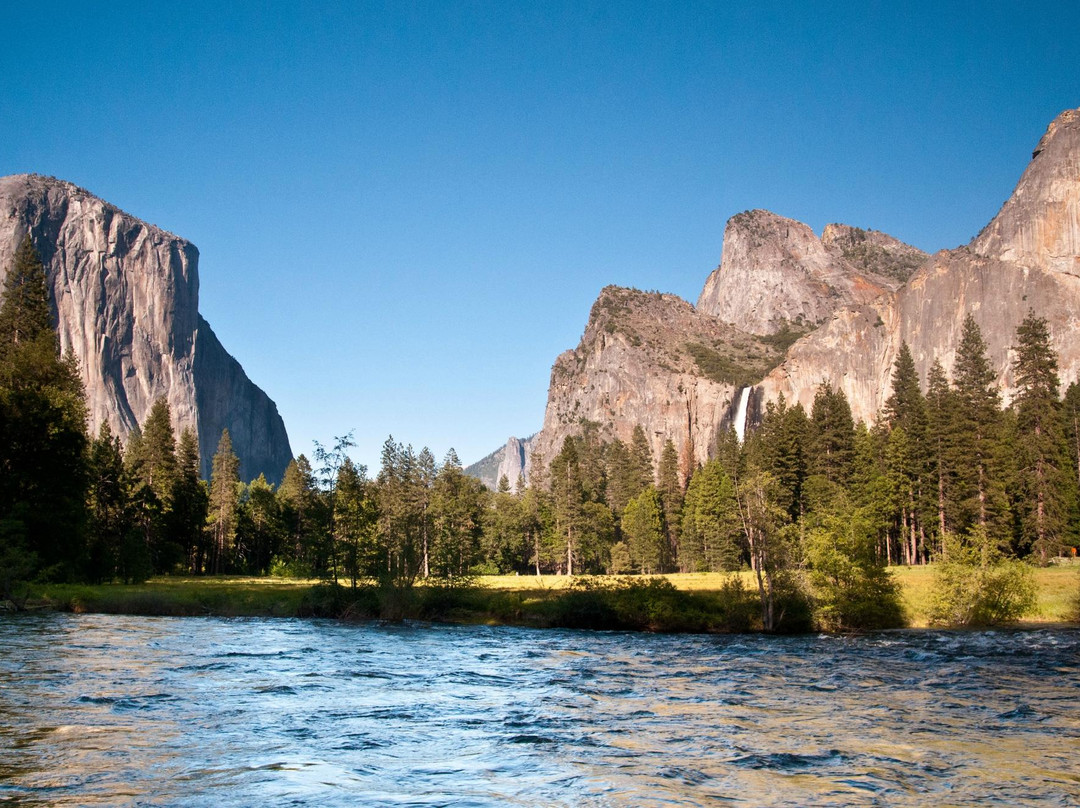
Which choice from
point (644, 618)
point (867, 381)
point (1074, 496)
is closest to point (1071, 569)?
point (1074, 496)

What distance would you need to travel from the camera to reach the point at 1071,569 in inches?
2000

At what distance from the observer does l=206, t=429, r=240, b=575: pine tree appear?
92.1 m

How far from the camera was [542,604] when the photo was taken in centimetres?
4225

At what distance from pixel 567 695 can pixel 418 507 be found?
68.6 m

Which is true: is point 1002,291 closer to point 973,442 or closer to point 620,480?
point 620,480

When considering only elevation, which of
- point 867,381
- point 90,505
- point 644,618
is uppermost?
point 867,381

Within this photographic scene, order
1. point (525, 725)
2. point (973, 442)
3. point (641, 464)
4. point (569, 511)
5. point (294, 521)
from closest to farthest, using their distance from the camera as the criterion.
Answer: point (525, 725) < point (973, 442) < point (569, 511) < point (294, 521) < point (641, 464)

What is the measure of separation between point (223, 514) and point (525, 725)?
280 feet

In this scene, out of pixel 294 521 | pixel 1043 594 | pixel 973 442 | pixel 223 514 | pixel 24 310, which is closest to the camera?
pixel 1043 594

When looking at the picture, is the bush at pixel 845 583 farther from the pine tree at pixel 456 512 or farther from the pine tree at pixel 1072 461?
the pine tree at pixel 456 512

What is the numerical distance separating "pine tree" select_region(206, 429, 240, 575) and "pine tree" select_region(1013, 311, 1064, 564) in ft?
261

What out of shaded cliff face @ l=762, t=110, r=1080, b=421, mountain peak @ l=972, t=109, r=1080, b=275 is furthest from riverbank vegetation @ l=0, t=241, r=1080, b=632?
mountain peak @ l=972, t=109, r=1080, b=275

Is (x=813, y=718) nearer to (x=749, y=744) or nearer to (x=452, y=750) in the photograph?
(x=749, y=744)

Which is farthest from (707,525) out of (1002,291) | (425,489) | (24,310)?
(1002,291)
